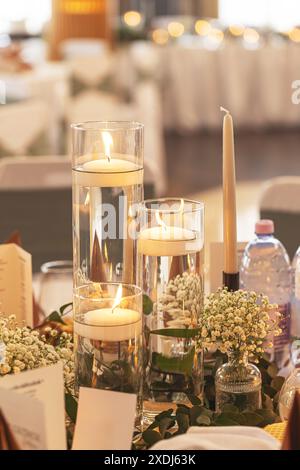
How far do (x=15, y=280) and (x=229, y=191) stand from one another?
0.41 metres

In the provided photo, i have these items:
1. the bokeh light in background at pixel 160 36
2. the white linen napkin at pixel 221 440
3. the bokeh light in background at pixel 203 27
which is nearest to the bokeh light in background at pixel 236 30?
the bokeh light in background at pixel 203 27

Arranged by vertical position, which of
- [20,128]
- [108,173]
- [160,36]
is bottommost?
[20,128]

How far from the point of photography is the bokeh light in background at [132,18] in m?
10.0

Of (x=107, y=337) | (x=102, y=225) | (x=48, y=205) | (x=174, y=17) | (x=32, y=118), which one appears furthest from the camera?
(x=174, y=17)

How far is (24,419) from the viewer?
887 millimetres

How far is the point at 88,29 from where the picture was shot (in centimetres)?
859

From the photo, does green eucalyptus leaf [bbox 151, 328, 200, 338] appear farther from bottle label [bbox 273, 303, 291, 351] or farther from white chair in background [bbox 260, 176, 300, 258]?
white chair in background [bbox 260, 176, 300, 258]

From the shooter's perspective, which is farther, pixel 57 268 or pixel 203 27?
pixel 203 27

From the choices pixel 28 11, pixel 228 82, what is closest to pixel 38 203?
pixel 228 82

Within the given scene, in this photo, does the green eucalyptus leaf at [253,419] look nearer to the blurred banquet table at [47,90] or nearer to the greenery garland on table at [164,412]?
the greenery garland on table at [164,412]

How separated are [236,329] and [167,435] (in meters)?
0.16

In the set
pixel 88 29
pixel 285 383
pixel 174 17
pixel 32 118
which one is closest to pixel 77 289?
pixel 285 383

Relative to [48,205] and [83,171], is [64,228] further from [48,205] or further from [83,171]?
[83,171]

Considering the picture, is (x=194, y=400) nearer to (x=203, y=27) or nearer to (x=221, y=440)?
(x=221, y=440)
